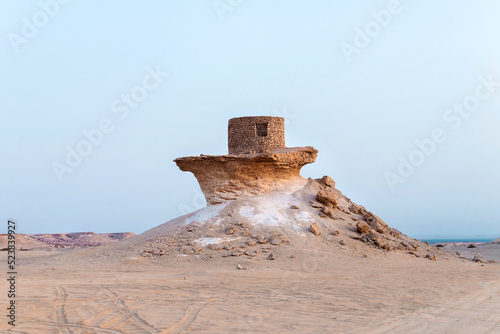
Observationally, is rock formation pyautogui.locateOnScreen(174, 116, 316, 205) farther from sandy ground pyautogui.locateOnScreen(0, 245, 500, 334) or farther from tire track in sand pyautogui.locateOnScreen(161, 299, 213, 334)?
tire track in sand pyautogui.locateOnScreen(161, 299, 213, 334)

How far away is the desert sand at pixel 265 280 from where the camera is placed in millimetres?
6832

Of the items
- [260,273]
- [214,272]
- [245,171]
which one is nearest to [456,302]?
[260,273]

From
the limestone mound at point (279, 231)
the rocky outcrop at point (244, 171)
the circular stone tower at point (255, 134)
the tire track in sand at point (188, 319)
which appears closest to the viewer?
the tire track in sand at point (188, 319)

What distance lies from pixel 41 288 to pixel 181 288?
3.01 m

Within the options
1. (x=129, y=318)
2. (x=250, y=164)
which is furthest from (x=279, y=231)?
(x=129, y=318)

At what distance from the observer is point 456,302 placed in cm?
856

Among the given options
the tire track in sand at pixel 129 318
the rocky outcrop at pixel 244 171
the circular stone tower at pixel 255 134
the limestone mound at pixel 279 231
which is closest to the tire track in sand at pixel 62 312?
the tire track in sand at pixel 129 318

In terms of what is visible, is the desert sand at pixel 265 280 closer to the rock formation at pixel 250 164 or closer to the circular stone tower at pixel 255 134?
the rock formation at pixel 250 164

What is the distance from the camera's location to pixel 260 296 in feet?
29.7

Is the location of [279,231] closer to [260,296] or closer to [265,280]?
[265,280]

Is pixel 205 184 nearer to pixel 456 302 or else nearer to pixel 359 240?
pixel 359 240

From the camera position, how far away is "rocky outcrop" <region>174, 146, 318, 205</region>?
60.5 feet

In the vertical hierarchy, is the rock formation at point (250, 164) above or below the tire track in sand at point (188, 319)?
above

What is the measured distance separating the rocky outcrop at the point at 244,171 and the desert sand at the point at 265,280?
24.5 inches
